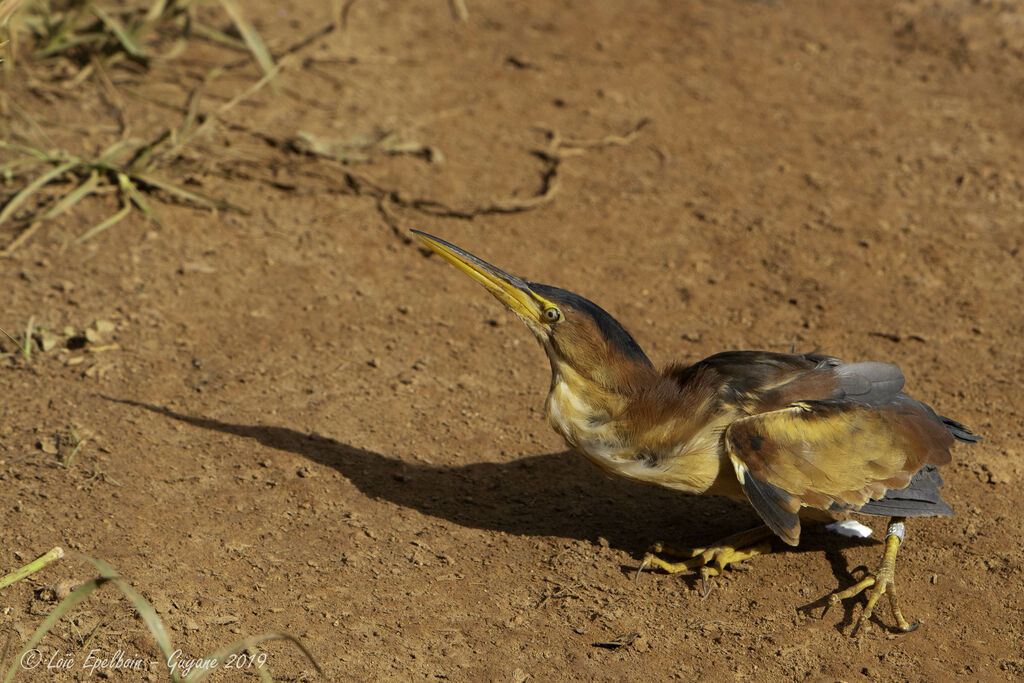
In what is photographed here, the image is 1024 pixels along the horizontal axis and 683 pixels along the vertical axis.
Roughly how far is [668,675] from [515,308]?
1.62 m


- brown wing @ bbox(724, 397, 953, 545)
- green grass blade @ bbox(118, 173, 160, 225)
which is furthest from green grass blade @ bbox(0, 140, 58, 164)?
brown wing @ bbox(724, 397, 953, 545)

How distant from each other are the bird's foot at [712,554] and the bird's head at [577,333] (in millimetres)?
772

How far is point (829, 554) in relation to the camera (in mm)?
4910

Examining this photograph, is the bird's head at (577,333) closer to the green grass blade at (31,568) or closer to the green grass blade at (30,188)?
the green grass blade at (31,568)

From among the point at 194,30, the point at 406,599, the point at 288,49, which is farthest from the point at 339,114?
the point at 406,599

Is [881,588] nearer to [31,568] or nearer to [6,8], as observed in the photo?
[31,568]

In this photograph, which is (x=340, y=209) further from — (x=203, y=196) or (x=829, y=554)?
(x=829, y=554)

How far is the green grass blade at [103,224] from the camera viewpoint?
22.1 ft

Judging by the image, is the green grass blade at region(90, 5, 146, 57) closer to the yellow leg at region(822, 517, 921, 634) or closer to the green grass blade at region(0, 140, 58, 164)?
the green grass blade at region(0, 140, 58, 164)

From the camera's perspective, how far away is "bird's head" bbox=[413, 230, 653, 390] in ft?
15.0

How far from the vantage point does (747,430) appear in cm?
441

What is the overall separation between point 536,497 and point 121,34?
519 cm

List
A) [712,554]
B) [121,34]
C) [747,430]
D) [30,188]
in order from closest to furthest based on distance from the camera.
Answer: [747,430], [712,554], [30,188], [121,34]

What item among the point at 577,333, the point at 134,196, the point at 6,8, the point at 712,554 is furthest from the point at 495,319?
the point at 6,8
